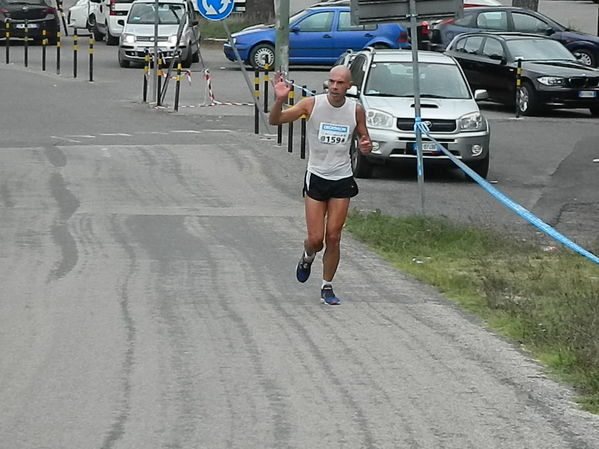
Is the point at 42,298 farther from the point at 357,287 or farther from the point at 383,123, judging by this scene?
the point at 383,123

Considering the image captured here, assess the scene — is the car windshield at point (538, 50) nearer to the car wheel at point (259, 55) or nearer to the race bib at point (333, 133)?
the car wheel at point (259, 55)

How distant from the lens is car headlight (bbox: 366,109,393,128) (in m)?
19.2

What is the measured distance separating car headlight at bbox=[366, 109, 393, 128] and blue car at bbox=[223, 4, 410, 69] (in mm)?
17041

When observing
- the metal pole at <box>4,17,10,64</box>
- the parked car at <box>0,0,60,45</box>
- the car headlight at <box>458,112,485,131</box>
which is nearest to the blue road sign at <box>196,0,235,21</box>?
the car headlight at <box>458,112,485,131</box>

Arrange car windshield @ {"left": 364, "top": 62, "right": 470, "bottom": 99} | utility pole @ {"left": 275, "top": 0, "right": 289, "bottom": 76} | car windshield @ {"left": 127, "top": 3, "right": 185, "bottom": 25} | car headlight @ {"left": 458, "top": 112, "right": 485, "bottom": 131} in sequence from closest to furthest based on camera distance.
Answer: car headlight @ {"left": 458, "top": 112, "right": 485, "bottom": 131} < car windshield @ {"left": 364, "top": 62, "right": 470, "bottom": 99} < utility pole @ {"left": 275, "top": 0, "right": 289, "bottom": 76} < car windshield @ {"left": 127, "top": 3, "right": 185, "bottom": 25}

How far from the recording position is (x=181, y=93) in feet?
103

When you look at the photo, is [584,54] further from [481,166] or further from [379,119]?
[379,119]

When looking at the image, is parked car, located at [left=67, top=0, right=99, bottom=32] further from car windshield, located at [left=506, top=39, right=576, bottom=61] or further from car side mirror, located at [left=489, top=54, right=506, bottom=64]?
car windshield, located at [left=506, top=39, right=576, bottom=61]

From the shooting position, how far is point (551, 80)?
27266 millimetres

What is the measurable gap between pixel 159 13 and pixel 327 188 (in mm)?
28558

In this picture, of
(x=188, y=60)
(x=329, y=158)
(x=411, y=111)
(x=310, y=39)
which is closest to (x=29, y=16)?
(x=188, y=60)

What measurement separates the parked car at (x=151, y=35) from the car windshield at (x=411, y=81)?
1592 centimetres

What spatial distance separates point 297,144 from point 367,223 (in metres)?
8.16

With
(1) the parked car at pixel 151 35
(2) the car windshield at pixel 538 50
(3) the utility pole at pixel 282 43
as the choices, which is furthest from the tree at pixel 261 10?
Answer: (3) the utility pole at pixel 282 43
